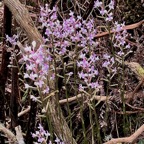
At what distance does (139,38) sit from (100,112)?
425mm

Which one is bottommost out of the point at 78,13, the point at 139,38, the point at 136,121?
the point at 136,121

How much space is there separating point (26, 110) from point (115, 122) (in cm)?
44

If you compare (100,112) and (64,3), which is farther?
(64,3)

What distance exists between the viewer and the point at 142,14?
245 centimetres

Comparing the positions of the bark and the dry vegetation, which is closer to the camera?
the bark

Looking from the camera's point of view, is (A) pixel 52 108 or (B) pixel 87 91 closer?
(A) pixel 52 108

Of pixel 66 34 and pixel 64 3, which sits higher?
pixel 64 3

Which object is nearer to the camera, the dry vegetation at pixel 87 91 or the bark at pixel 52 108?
the bark at pixel 52 108

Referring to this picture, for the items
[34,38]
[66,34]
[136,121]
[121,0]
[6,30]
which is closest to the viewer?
[66,34]

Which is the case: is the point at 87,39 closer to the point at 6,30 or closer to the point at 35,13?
the point at 6,30

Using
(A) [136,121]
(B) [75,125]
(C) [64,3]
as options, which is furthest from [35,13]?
(A) [136,121]

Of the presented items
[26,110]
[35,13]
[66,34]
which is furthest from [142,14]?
[66,34]

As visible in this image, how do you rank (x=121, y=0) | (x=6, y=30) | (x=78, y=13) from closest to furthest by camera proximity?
1. (x=6, y=30)
2. (x=78, y=13)
3. (x=121, y=0)

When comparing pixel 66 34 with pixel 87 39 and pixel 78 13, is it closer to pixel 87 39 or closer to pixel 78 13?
pixel 87 39
